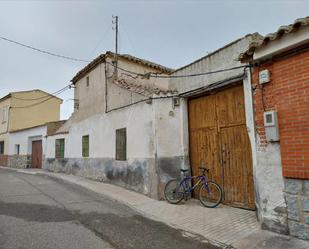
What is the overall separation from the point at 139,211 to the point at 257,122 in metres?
3.74

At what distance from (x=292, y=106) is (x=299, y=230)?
2134 mm

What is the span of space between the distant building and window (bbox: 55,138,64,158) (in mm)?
3483

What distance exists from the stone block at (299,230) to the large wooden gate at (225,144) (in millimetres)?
1668

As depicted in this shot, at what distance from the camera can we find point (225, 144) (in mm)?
6645

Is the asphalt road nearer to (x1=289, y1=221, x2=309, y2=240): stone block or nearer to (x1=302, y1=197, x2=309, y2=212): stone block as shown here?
(x1=289, y1=221, x2=309, y2=240): stone block

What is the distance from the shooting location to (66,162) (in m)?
14.5

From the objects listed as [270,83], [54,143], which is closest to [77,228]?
[270,83]

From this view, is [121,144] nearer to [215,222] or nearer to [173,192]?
[173,192]

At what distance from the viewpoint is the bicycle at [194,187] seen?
6.62 m

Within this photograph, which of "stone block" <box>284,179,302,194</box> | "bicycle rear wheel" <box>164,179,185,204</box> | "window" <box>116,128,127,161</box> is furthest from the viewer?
"window" <box>116,128,127,161</box>

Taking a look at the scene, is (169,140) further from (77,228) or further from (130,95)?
(77,228)

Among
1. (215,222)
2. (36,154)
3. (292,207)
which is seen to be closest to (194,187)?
(215,222)

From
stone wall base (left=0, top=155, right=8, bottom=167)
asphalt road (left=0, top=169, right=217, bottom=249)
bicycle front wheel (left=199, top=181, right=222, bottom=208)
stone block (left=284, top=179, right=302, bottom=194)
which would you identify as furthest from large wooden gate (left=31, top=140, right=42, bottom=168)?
stone block (left=284, top=179, right=302, bottom=194)

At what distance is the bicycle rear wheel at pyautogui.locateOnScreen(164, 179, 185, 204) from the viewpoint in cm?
708
